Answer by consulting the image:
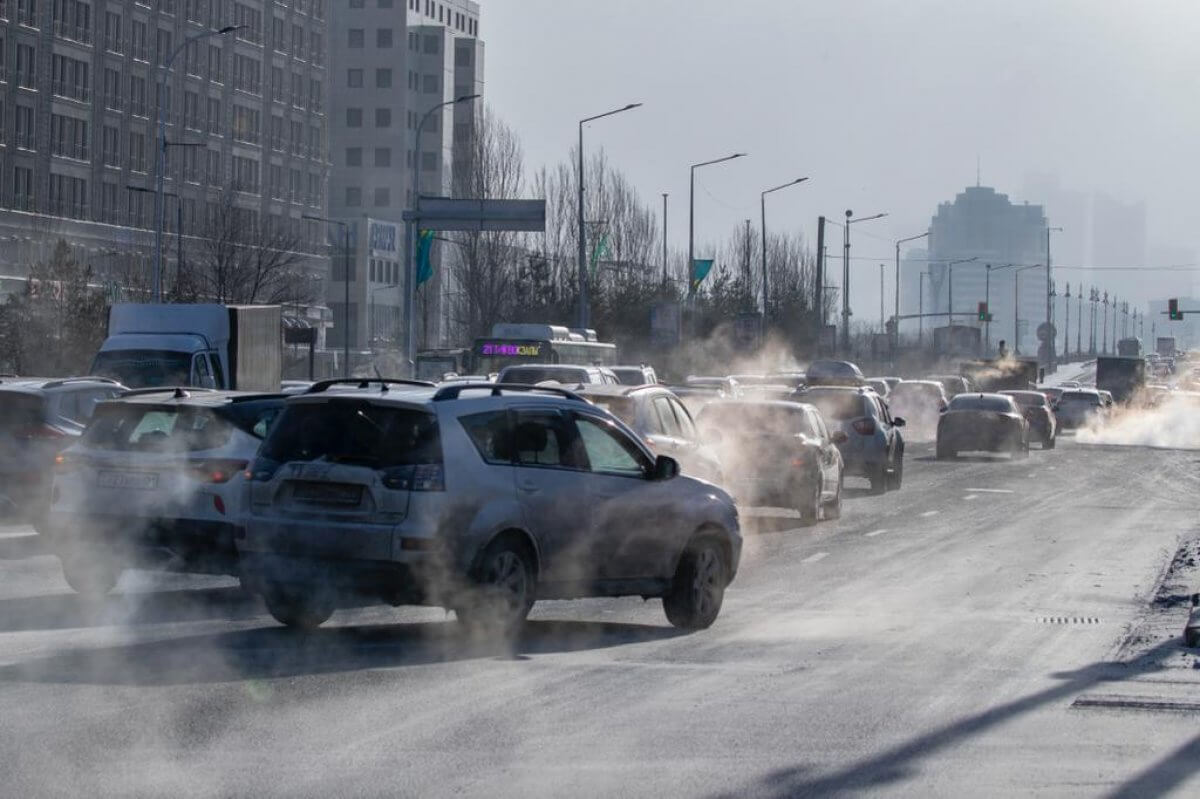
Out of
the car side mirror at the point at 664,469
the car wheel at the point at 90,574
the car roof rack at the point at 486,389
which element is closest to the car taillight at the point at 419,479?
the car roof rack at the point at 486,389

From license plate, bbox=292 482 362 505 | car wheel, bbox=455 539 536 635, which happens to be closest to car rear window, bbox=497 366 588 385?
car wheel, bbox=455 539 536 635

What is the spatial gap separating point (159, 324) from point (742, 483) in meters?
12.4

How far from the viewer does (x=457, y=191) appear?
74.9 metres

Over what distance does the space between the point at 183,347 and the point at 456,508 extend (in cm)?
2097

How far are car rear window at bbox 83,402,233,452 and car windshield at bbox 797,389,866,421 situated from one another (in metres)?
19.4

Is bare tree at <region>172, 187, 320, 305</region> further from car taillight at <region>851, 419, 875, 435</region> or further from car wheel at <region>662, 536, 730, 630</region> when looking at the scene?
car wheel at <region>662, 536, 730, 630</region>

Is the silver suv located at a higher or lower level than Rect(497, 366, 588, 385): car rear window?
lower

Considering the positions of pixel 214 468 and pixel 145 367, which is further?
pixel 145 367

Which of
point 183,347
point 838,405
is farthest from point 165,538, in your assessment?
point 838,405

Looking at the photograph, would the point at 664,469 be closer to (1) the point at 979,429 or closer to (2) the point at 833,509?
(2) the point at 833,509

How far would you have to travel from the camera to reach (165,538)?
13.8 m

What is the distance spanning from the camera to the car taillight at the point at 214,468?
13.9 metres

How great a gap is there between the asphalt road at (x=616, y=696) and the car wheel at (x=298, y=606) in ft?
0.59

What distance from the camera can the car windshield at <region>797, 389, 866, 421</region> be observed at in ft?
107
